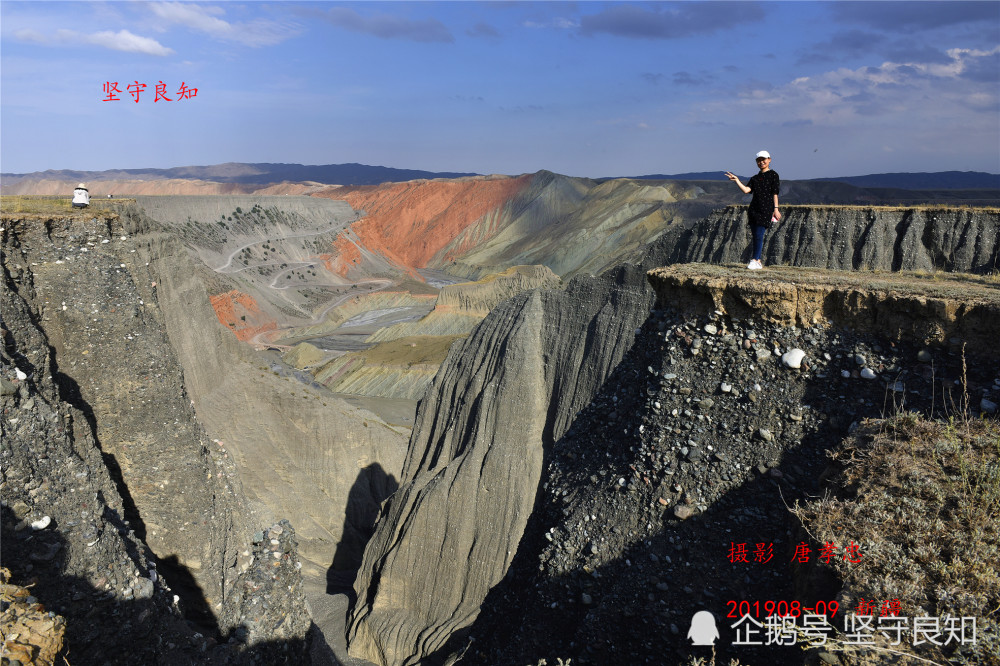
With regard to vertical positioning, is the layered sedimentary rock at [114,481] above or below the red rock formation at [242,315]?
above

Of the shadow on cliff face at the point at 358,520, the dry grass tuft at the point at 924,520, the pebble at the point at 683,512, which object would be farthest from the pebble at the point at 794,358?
the shadow on cliff face at the point at 358,520

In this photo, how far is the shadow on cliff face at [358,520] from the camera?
1742 cm

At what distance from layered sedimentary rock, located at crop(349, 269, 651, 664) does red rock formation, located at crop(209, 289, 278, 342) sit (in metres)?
39.6

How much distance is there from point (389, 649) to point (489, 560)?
10.4 ft

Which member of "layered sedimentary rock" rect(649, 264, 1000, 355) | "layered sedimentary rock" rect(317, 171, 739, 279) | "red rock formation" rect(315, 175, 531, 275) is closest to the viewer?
"layered sedimentary rock" rect(649, 264, 1000, 355)

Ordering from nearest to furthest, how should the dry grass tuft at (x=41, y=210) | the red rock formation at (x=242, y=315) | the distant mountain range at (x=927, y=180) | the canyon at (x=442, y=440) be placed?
the canyon at (x=442, y=440)
the dry grass tuft at (x=41, y=210)
the red rock formation at (x=242, y=315)
the distant mountain range at (x=927, y=180)

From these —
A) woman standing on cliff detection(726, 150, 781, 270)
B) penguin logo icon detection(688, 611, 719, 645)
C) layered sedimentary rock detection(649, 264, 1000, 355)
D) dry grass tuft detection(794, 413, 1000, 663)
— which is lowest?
penguin logo icon detection(688, 611, 719, 645)

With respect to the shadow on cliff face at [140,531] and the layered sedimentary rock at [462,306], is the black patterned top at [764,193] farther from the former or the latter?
the layered sedimentary rock at [462,306]

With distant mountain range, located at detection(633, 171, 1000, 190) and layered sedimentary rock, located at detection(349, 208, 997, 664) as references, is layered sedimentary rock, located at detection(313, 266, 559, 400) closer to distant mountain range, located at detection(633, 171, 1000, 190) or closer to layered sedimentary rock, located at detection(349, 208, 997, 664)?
layered sedimentary rock, located at detection(349, 208, 997, 664)

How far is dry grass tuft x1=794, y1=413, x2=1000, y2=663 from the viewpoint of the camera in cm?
412

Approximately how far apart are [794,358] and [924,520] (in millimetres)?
2954

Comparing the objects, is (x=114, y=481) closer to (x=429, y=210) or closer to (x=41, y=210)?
(x=41, y=210)

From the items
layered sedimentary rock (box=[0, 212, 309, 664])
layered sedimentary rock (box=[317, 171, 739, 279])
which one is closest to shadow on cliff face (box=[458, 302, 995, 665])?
layered sedimentary rock (box=[0, 212, 309, 664])

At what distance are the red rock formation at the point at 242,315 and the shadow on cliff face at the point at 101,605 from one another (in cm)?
4484
